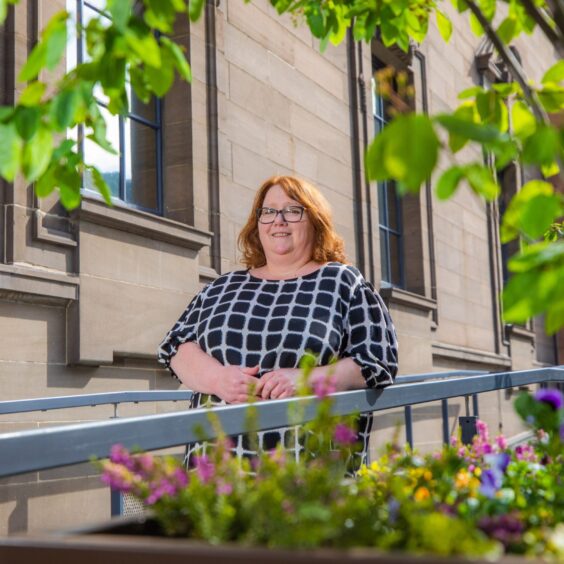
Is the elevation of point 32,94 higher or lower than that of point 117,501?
higher

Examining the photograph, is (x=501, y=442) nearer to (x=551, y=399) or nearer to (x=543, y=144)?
(x=551, y=399)

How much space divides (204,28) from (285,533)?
7.50 meters

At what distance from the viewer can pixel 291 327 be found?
3.24 m

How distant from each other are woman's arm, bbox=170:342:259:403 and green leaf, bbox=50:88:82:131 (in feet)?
5.40

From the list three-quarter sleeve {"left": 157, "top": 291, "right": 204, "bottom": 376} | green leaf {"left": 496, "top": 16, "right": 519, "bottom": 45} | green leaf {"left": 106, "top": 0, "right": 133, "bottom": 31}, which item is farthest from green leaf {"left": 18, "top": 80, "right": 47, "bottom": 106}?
three-quarter sleeve {"left": 157, "top": 291, "right": 204, "bottom": 376}

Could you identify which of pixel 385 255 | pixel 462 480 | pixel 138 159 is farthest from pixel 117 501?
pixel 385 255

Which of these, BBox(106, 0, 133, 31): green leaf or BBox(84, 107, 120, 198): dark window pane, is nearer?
BBox(106, 0, 133, 31): green leaf

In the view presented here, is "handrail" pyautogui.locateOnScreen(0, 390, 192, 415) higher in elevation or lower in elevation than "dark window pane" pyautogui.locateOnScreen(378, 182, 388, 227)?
lower

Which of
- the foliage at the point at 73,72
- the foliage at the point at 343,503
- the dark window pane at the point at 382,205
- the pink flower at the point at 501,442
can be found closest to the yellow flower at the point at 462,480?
the foliage at the point at 343,503

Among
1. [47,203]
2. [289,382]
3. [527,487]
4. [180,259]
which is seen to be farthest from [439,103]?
[527,487]

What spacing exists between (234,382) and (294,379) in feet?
0.71

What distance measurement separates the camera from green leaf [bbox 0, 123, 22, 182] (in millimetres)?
1394

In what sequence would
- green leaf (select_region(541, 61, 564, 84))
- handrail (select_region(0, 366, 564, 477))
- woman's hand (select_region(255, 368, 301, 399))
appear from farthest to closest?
woman's hand (select_region(255, 368, 301, 399)), green leaf (select_region(541, 61, 564, 84)), handrail (select_region(0, 366, 564, 477))

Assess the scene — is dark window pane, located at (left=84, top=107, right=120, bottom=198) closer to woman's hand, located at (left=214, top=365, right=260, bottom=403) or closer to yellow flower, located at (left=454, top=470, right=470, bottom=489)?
woman's hand, located at (left=214, top=365, right=260, bottom=403)
